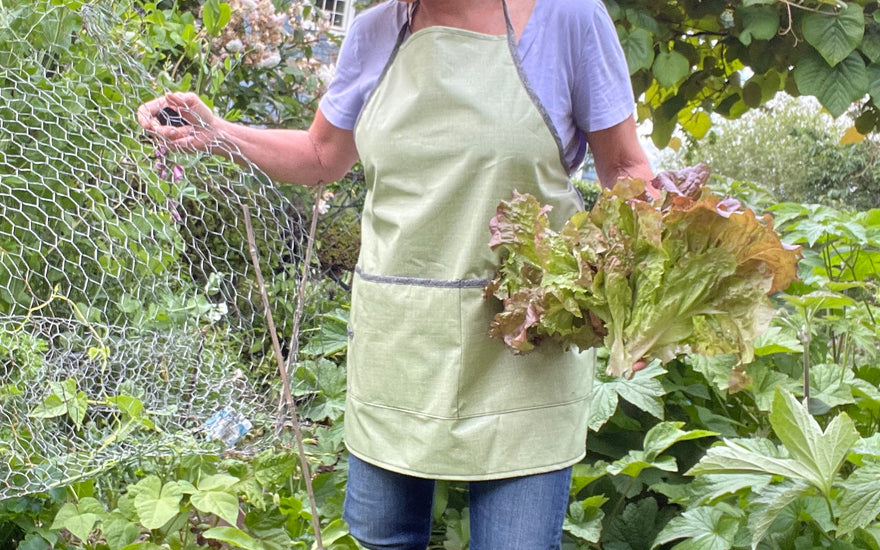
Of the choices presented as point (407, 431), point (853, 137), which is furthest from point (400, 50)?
point (853, 137)

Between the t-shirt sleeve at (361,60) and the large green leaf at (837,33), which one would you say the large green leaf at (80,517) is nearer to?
the t-shirt sleeve at (361,60)

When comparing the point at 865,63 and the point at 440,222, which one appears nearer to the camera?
the point at 440,222

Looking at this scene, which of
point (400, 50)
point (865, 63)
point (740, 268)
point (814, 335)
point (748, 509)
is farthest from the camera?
point (814, 335)

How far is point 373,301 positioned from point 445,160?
0.25 meters

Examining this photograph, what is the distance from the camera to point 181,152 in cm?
135

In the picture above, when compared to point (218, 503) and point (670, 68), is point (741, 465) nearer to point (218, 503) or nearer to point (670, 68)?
point (218, 503)

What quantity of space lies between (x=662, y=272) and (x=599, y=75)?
365 mm

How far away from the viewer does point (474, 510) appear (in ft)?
4.21

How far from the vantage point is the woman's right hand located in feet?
4.22

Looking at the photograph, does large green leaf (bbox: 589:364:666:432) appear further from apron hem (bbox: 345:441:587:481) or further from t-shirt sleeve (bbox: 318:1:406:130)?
Result: t-shirt sleeve (bbox: 318:1:406:130)

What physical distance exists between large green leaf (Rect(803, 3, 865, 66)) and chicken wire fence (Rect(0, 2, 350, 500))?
50.9 inches

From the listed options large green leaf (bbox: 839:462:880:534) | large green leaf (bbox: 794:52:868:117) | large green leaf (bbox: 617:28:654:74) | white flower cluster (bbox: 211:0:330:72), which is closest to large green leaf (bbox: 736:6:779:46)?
large green leaf (bbox: 794:52:868:117)

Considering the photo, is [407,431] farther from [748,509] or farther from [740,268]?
[748,509]

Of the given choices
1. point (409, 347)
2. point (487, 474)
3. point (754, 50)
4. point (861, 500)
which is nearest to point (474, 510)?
point (487, 474)
